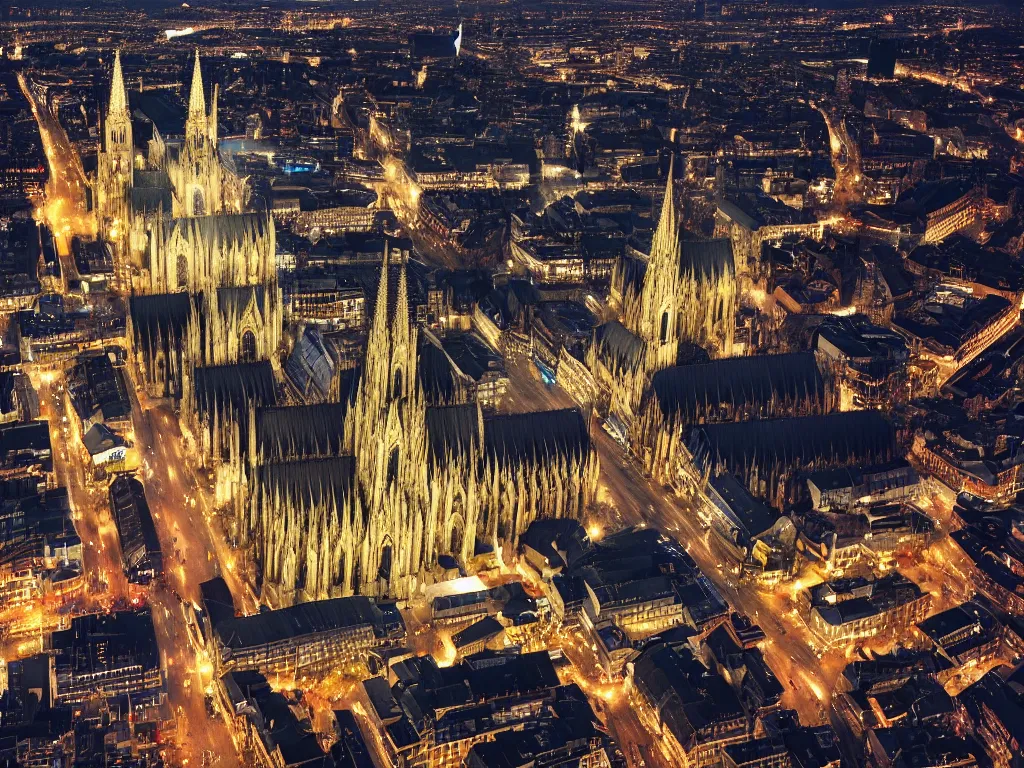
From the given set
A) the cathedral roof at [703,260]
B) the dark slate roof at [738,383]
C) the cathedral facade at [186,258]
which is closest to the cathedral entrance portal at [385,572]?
the dark slate roof at [738,383]

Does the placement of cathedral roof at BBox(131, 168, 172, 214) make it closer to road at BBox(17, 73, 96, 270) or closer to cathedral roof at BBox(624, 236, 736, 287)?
road at BBox(17, 73, 96, 270)

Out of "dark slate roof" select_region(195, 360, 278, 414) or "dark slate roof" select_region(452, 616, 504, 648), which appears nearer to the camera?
"dark slate roof" select_region(452, 616, 504, 648)

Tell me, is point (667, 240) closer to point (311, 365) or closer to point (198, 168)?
point (311, 365)

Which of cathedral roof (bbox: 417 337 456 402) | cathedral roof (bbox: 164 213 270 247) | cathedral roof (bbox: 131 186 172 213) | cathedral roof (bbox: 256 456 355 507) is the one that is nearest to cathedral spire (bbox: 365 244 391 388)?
cathedral roof (bbox: 256 456 355 507)

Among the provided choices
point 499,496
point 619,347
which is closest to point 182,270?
point 619,347

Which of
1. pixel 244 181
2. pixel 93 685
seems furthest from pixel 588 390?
pixel 244 181

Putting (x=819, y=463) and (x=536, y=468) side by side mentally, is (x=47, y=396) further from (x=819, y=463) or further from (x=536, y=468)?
(x=819, y=463)
